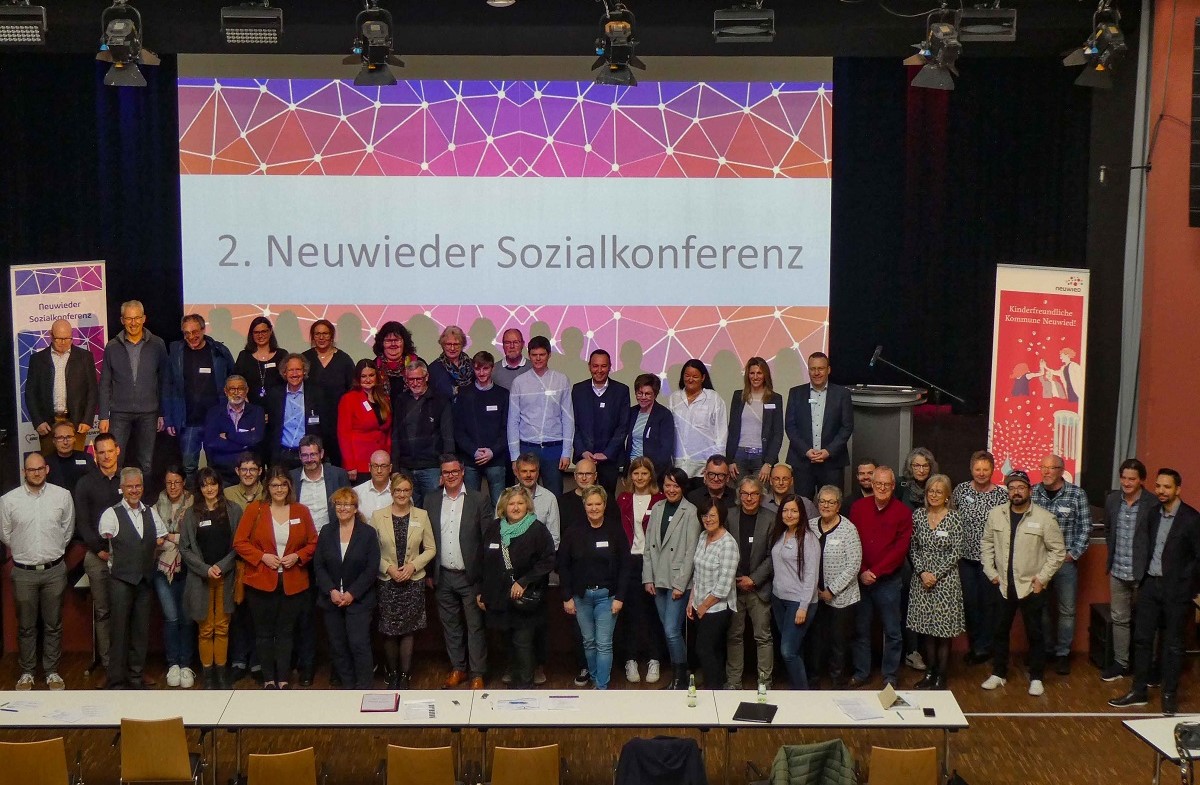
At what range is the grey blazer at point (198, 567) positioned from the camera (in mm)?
7523

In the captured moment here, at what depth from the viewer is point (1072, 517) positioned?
7973 millimetres

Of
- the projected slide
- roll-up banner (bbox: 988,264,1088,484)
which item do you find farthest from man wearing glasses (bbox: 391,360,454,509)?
roll-up banner (bbox: 988,264,1088,484)

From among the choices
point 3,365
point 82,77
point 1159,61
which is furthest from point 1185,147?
point 3,365

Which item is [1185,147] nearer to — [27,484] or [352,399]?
[352,399]

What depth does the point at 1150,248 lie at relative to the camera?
890 cm

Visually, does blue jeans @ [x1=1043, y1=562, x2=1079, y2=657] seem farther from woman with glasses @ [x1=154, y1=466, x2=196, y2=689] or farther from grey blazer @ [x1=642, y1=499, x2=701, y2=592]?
woman with glasses @ [x1=154, y1=466, x2=196, y2=689]

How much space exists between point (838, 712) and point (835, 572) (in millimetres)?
1366

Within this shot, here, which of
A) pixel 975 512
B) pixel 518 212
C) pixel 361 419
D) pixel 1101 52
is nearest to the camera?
pixel 1101 52

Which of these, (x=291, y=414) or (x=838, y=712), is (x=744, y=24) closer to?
(x=291, y=414)

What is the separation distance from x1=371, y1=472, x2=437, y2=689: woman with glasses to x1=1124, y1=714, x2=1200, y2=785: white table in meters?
3.83

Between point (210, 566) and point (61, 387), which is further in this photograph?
point (61, 387)

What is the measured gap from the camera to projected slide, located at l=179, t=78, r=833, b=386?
9664 millimetres

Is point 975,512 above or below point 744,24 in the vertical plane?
below

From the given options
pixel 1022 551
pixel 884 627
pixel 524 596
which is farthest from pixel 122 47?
pixel 1022 551
